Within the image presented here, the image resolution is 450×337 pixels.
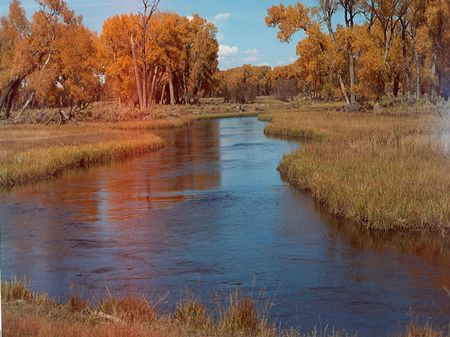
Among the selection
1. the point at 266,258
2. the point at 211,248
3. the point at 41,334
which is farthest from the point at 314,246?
the point at 41,334

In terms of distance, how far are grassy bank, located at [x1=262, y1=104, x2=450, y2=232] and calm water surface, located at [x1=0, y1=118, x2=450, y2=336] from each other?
59 cm

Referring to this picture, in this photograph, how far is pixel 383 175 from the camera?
1600cm

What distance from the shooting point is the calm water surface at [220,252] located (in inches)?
363

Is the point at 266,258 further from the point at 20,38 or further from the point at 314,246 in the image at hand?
the point at 20,38

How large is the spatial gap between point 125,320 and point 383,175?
10.1 metres

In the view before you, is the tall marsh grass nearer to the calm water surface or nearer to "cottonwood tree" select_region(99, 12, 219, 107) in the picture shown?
the calm water surface

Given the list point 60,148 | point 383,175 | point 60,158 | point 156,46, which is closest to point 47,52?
point 156,46

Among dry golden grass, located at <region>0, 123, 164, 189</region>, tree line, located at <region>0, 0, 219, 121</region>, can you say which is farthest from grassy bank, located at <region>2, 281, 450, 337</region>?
tree line, located at <region>0, 0, 219, 121</region>

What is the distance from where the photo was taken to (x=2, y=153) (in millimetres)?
22922

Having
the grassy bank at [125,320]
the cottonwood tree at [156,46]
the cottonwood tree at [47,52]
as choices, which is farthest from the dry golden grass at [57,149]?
the cottonwood tree at [156,46]

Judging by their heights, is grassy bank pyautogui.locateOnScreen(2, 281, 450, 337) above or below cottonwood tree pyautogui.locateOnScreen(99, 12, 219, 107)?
below

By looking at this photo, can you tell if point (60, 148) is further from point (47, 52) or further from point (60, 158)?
point (47, 52)

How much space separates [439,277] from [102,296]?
5.30 meters

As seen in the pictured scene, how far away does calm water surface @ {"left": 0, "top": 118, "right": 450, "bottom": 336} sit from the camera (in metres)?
9.23
